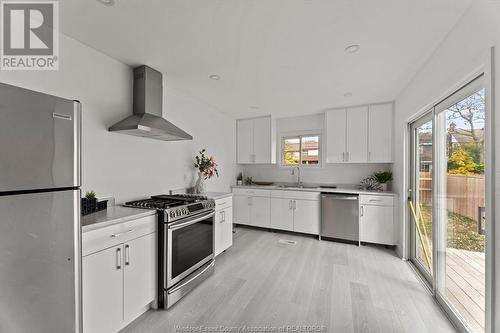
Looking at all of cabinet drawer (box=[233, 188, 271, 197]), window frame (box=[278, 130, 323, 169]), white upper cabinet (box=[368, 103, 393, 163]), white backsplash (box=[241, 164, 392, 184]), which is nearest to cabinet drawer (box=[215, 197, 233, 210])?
cabinet drawer (box=[233, 188, 271, 197])

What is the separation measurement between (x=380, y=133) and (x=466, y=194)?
88.1 inches

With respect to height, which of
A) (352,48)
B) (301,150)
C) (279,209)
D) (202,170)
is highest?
(352,48)

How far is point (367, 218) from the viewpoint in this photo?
355cm

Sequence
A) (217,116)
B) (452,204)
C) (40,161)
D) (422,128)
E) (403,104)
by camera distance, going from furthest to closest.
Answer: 1. (217,116)
2. (403,104)
3. (422,128)
4. (452,204)
5. (40,161)

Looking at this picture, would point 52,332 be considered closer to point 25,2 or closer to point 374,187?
→ point 25,2

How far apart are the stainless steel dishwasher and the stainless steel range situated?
224 cm

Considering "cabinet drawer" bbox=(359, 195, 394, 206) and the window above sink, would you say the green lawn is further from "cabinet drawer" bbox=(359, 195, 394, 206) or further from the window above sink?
the window above sink

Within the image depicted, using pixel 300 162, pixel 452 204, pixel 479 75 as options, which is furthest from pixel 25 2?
pixel 300 162

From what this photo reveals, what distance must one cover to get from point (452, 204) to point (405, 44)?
5.03 ft

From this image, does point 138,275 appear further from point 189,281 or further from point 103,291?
point 189,281

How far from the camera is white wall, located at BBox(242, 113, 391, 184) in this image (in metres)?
4.18

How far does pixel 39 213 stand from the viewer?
105 cm

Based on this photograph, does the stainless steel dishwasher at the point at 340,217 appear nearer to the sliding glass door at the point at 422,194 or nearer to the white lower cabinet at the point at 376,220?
the white lower cabinet at the point at 376,220

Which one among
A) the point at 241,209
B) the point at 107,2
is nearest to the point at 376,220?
the point at 241,209
